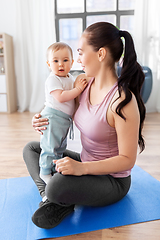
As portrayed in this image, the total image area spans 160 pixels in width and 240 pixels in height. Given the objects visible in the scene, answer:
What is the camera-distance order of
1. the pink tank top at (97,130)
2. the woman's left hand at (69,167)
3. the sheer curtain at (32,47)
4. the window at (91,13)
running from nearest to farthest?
the woman's left hand at (69,167)
the pink tank top at (97,130)
the sheer curtain at (32,47)
the window at (91,13)

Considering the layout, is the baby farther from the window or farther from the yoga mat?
the window

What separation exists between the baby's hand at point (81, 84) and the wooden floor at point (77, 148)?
70 centimetres

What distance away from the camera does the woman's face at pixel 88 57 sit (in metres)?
1.03

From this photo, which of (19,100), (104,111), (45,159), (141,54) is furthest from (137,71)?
(19,100)

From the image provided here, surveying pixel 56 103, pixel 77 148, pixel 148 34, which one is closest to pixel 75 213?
pixel 56 103

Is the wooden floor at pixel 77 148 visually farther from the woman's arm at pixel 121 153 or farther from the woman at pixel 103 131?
the woman's arm at pixel 121 153

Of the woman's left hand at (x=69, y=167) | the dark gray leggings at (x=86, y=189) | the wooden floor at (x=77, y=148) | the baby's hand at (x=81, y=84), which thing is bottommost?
the wooden floor at (x=77, y=148)

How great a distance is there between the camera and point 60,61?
1.19 meters

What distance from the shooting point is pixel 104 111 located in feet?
3.41

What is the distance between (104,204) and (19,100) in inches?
135

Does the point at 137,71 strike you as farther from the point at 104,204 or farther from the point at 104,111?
the point at 104,204

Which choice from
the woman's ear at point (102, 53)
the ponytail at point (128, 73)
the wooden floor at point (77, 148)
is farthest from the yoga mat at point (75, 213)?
the woman's ear at point (102, 53)

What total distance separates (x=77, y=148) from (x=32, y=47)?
8.34ft

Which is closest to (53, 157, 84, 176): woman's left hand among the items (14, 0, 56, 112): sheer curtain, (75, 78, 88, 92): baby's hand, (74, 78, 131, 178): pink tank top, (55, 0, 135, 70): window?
(74, 78, 131, 178): pink tank top
